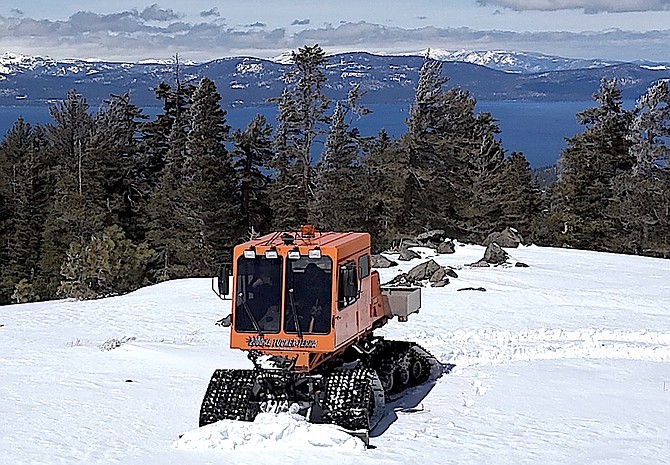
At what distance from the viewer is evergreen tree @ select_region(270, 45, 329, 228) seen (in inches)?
1946

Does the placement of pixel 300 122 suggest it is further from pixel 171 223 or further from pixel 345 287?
pixel 345 287

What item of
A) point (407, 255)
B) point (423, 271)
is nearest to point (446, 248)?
point (407, 255)

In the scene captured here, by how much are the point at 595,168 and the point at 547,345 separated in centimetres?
3618

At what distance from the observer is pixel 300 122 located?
5022cm

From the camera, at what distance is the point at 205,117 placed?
52.2m

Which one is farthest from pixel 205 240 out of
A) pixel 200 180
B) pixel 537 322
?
pixel 537 322

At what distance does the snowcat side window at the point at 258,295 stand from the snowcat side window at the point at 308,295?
0.48 ft

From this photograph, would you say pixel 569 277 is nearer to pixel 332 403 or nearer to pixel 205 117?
pixel 332 403

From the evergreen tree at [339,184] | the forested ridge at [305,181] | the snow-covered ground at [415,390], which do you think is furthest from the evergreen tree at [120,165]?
the snow-covered ground at [415,390]

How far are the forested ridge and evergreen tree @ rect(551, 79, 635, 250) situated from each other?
0.08m

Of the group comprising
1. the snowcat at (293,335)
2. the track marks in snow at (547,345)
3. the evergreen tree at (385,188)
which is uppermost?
the snowcat at (293,335)

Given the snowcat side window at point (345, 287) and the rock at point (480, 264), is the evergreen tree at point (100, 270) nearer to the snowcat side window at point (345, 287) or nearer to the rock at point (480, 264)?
the rock at point (480, 264)

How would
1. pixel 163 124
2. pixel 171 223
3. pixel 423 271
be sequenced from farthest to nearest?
pixel 163 124 → pixel 171 223 → pixel 423 271

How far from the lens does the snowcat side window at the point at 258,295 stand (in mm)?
11938
